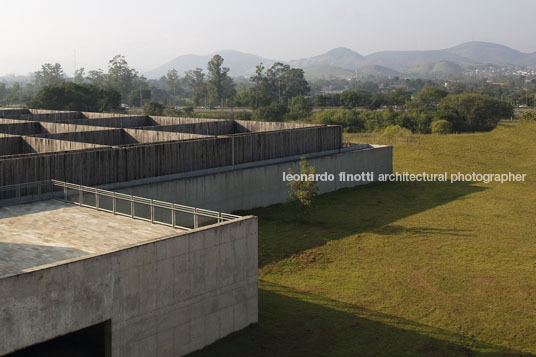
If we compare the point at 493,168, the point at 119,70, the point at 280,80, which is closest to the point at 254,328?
the point at 493,168

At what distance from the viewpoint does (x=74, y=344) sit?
14.5 meters

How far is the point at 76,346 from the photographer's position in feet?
47.3

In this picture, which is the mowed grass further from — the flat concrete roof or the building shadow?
the building shadow

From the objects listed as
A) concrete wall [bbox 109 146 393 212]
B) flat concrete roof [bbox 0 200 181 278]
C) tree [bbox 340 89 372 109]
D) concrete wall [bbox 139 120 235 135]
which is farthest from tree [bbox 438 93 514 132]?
flat concrete roof [bbox 0 200 181 278]

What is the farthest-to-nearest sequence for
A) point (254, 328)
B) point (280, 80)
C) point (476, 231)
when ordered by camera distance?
point (280, 80), point (476, 231), point (254, 328)

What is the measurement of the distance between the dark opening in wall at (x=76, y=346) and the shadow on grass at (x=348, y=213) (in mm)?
8756

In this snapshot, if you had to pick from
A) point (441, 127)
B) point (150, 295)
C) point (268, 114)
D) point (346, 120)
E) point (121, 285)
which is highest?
point (268, 114)

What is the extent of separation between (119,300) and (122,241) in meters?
2.57

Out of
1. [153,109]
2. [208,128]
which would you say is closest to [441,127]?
[153,109]

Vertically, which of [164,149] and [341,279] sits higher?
[164,149]

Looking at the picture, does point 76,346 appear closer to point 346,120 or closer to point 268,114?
point 346,120

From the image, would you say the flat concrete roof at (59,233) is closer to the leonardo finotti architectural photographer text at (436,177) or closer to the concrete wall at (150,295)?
the concrete wall at (150,295)

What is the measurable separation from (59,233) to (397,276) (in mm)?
11758

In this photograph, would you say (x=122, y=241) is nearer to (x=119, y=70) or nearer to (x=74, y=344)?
(x=74, y=344)
